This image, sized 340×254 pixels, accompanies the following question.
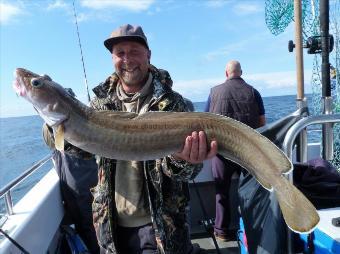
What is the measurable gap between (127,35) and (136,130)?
83cm

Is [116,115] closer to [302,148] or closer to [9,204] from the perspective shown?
[9,204]

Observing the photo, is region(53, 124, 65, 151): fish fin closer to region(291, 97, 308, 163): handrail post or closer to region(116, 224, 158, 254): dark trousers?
region(116, 224, 158, 254): dark trousers

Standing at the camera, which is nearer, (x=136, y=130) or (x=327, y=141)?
(x=136, y=130)

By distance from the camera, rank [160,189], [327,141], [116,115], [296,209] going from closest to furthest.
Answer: [296,209], [116,115], [160,189], [327,141]

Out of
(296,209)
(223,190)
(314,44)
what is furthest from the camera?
(223,190)

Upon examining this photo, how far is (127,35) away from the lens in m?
2.93

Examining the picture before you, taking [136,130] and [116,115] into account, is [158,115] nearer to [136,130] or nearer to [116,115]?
[136,130]

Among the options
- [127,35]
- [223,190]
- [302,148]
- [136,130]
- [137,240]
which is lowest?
[223,190]

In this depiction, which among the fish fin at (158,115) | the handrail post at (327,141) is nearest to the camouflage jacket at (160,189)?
the fish fin at (158,115)

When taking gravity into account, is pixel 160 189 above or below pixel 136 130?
below

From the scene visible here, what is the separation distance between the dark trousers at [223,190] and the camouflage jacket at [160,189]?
2768 millimetres

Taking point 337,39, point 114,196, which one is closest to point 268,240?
point 114,196

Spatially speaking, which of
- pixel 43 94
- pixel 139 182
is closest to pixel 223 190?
pixel 139 182

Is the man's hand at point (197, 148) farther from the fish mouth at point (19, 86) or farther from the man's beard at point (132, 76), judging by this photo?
A: the fish mouth at point (19, 86)
